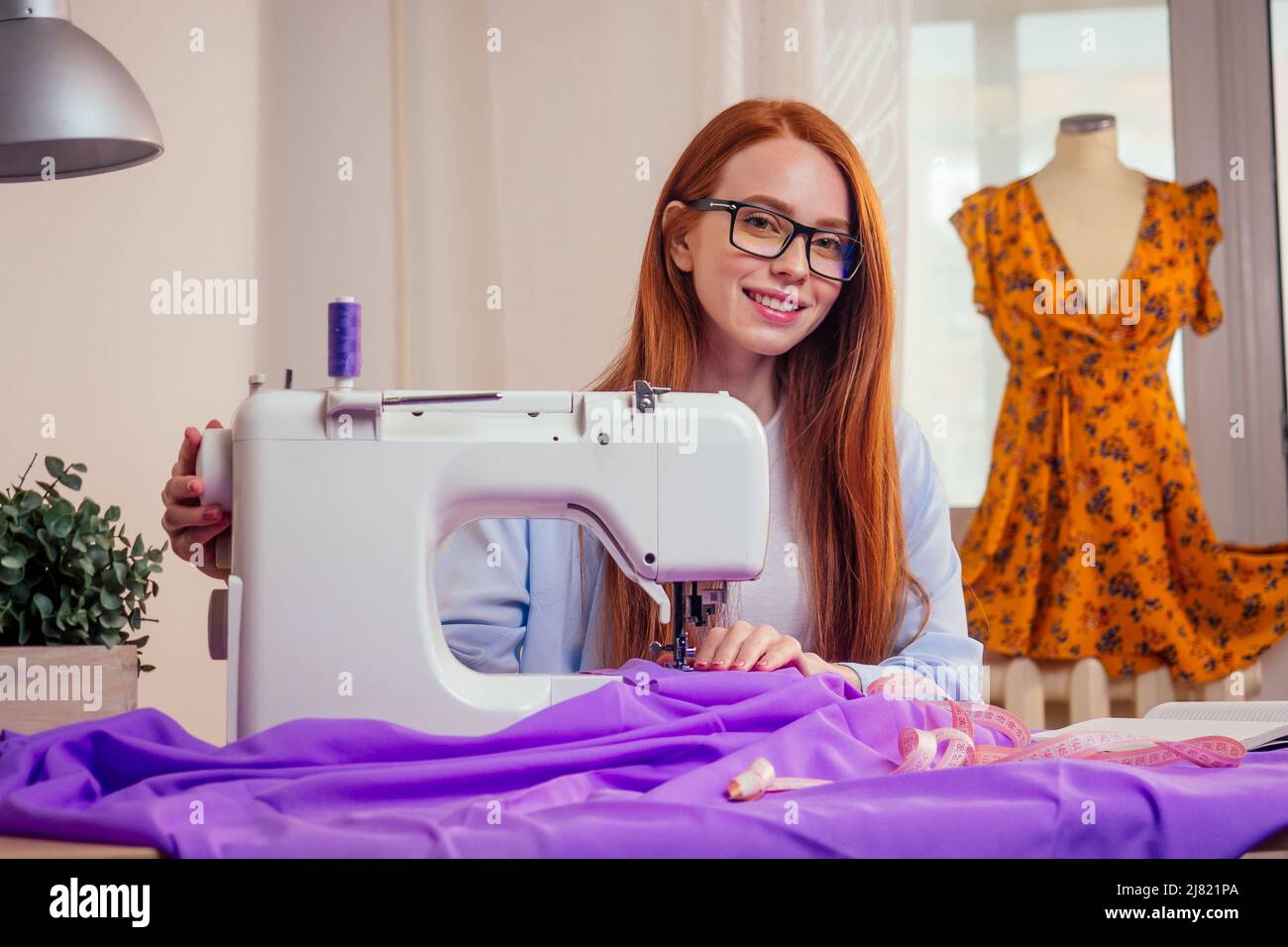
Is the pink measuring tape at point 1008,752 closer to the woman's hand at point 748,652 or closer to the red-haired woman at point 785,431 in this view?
the woman's hand at point 748,652

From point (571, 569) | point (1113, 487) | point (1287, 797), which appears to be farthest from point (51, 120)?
point (1113, 487)

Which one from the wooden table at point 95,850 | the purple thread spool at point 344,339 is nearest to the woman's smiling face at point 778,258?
the purple thread spool at point 344,339

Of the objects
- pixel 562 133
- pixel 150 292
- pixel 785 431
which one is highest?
pixel 562 133

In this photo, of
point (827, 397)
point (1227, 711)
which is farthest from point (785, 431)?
point (1227, 711)

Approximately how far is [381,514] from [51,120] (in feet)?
3.04

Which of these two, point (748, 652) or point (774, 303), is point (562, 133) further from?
point (748, 652)

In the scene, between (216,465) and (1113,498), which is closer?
(216,465)

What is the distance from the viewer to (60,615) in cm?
162

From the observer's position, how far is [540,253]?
271cm

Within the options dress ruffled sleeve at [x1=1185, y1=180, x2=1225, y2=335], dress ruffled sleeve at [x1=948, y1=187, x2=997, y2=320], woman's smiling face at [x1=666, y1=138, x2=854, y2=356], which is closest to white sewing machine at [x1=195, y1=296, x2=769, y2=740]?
woman's smiling face at [x1=666, y1=138, x2=854, y2=356]

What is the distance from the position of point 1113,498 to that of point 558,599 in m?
1.37

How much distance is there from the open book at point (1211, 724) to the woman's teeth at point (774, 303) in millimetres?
646
